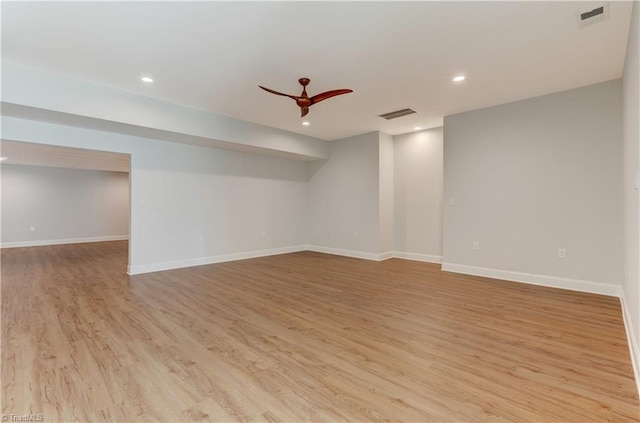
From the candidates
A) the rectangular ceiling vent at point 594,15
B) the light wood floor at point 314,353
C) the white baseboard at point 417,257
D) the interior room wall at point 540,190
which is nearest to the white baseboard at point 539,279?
the interior room wall at point 540,190

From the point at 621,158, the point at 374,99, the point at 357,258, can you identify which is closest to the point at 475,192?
the point at 621,158

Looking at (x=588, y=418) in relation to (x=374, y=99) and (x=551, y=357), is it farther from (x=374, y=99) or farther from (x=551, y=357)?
(x=374, y=99)

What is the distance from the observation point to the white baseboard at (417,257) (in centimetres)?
586

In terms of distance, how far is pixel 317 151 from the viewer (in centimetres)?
678

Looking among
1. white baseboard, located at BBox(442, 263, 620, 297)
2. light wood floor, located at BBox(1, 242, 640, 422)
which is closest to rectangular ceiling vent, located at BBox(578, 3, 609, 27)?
light wood floor, located at BBox(1, 242, 640, 422)

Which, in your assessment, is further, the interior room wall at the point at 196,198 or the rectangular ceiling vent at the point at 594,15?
the interior room wall at the point at 196,198

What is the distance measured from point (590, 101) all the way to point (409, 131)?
2888mm

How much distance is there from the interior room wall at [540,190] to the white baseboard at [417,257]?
71cm

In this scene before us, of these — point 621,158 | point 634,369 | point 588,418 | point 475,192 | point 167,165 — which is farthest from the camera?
point 167,165

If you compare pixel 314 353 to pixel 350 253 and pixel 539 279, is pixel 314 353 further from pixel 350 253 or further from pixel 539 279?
pixel 350 253

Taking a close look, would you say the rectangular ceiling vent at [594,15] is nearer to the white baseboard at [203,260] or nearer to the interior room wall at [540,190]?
the interior room wall at [540,190]

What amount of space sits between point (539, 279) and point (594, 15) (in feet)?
10.7

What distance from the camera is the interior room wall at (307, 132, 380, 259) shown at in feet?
20.5

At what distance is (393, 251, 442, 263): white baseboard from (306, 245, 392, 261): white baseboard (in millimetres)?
205
